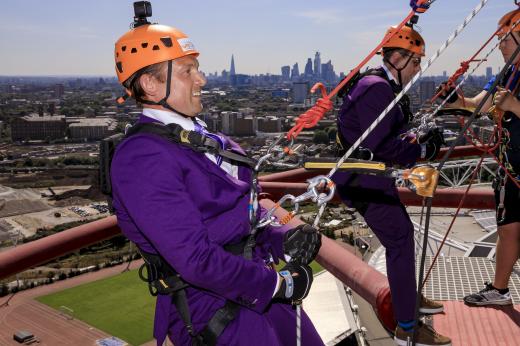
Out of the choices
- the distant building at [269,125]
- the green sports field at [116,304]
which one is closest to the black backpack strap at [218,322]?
the green sports field at [116,304]

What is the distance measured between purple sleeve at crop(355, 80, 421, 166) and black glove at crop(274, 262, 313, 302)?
1.04 metres

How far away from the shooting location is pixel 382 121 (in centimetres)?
247

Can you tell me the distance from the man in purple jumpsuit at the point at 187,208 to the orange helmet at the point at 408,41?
1294mm

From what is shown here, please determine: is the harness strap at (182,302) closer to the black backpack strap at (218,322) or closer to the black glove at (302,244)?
the black backpack strap at (218,322)

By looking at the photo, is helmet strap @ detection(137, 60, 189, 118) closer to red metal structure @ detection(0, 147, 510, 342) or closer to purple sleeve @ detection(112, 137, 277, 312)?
purple sleeve @ detection(112, 137, 277, 312)

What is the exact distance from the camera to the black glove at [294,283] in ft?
5.14

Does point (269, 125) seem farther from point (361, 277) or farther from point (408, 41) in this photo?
point (361, 277)

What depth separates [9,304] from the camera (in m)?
22.1

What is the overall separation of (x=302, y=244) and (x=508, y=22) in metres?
1.69

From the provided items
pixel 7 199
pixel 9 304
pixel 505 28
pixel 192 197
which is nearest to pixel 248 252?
pixel 192 197

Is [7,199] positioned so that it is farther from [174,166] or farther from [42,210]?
[174,166]

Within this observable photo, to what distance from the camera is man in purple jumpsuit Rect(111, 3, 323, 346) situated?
53.9 inches

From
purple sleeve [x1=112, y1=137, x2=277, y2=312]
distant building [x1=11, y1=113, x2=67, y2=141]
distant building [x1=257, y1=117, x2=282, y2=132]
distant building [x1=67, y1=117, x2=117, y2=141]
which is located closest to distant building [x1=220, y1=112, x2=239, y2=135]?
distant building [x1=257, y1=117, x2=282, y2=132]

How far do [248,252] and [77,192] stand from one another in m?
51.5
